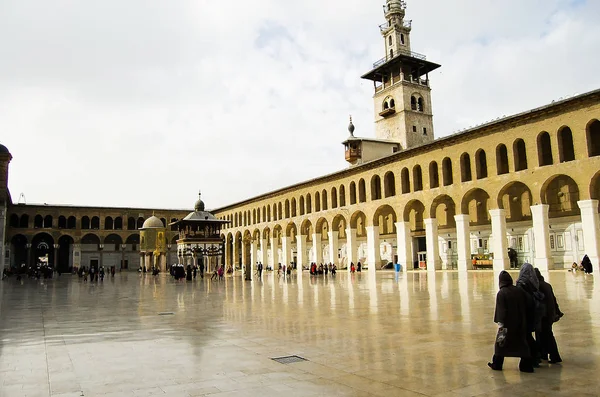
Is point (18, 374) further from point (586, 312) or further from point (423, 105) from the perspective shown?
point (423, 105)

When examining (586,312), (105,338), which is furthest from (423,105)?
(105,338)

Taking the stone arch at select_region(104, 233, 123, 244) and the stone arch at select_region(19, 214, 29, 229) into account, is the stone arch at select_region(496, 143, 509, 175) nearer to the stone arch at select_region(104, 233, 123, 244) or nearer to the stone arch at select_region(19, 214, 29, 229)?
the stone arch at select_region(104, 233, 123, 244)

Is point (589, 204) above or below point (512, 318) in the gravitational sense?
above

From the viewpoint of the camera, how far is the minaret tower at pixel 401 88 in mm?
50031

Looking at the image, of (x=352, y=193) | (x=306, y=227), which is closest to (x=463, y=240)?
(x=352, y=193)

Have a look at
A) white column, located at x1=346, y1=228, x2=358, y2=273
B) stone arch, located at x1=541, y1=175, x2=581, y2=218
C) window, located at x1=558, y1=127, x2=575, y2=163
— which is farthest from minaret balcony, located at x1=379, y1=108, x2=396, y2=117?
window, located at x1=558, y1=127, x2=575, y2=163

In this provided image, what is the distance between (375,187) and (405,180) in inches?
141

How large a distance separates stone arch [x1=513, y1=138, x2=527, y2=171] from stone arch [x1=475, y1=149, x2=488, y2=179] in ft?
6.29

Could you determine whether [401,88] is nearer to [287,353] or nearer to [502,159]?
[502,159]

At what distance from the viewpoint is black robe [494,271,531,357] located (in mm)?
5230

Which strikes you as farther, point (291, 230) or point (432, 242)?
point (291, 230)

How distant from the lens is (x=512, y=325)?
5398 millimetres

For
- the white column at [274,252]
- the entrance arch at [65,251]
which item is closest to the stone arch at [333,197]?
the white column at [274,252]

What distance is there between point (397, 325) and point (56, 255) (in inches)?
2452
